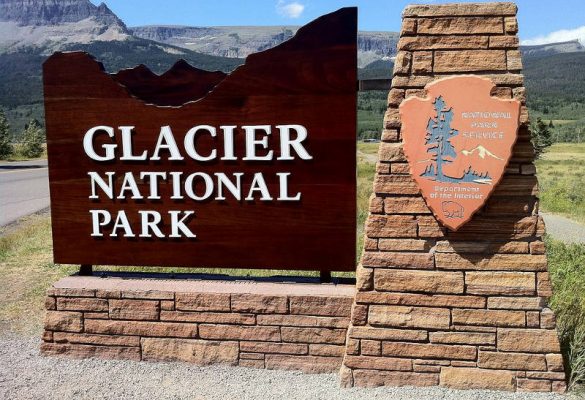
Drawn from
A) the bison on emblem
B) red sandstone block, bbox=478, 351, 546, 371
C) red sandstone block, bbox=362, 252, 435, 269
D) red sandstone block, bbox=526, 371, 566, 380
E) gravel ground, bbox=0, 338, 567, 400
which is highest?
the bison on emblem

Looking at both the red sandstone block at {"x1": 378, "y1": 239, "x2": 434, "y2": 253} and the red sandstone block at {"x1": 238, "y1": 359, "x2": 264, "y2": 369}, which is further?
the red sandstone block at {"x1": 238, "y1": 359, "x2": 264, "y2": 369}

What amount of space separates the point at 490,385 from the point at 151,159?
9.38 feet

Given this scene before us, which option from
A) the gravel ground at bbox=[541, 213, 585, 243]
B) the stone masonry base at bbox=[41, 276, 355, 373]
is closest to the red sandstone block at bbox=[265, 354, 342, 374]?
the stone masonry base at bbox=[41, 276, 355, 373]

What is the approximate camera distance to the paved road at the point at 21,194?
13315 millimetres

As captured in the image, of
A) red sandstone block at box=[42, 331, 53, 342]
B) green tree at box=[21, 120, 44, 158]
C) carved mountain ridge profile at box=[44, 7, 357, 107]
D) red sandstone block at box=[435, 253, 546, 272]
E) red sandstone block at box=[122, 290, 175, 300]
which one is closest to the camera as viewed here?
red sandstone block at box=[435, 253, 546, 272]

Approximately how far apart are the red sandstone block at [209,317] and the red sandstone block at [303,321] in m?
0.09

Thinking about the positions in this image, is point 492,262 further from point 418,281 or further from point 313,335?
point 313,335

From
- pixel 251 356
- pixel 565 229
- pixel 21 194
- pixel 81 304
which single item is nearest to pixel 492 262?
pixel 251 356

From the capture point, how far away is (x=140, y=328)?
4.26 meters

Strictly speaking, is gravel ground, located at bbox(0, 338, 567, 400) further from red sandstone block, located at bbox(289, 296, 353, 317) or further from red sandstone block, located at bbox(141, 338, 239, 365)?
red sandstone block, located at bbox(289, 296, 353, 317)

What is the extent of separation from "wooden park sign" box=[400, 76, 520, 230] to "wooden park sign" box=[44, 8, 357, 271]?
579 mm

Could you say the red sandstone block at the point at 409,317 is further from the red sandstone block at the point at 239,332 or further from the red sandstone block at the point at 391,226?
the red sandstone block at the point at 239,332

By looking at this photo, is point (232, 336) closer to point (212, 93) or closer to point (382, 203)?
point (382, 203)

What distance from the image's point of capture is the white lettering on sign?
13.5 feet
